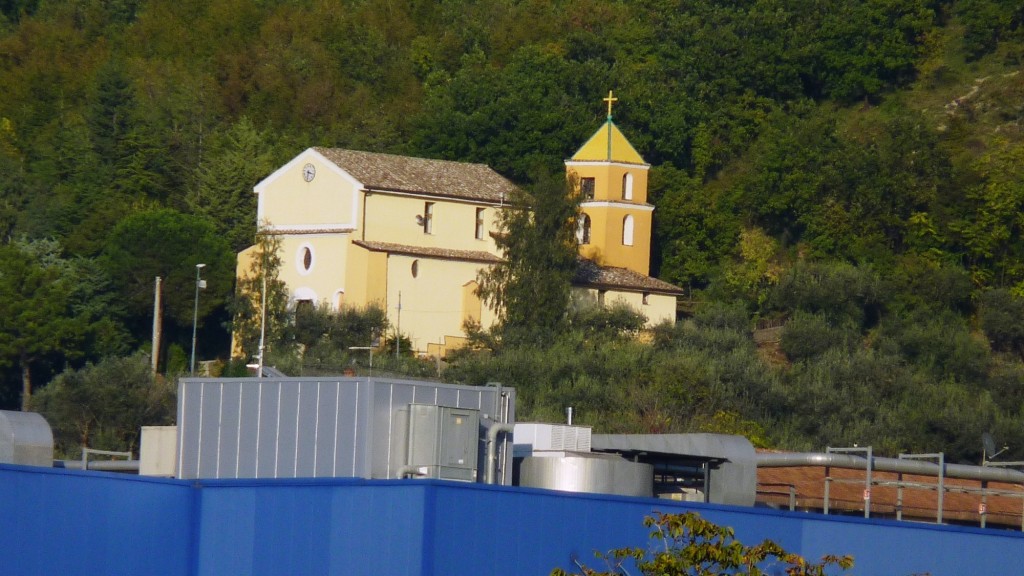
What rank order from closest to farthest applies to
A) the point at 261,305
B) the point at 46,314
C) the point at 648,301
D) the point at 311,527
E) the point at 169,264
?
the point at 311,527, the point at 261,305, the point at 46,314, the point at 648,301, the point at 169,264

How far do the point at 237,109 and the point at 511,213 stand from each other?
37.0 m

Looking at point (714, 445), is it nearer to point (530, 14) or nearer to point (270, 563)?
point (270, 563)

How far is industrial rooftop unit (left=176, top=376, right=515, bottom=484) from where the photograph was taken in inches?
982

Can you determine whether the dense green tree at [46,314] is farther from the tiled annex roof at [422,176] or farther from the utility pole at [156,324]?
the tiled annex roof at [422,176]

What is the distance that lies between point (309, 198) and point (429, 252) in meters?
5.00

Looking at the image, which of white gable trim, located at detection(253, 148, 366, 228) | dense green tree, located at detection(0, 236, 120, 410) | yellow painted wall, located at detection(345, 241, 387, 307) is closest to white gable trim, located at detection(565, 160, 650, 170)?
white gable trim, located at detection(253, 148, 366, 228)

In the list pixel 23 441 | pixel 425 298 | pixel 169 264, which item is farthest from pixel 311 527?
pixel 169 264

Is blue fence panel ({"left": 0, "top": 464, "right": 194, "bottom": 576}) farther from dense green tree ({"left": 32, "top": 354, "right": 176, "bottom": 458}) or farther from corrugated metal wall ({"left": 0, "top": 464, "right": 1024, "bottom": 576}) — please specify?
dense green tree ({"left": 32, "top": 354, "right": 176, "bottom": 458})

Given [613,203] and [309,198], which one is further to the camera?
[613,203]

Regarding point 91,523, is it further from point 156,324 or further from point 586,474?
point 156,324

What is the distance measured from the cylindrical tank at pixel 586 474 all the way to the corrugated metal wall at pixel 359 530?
149 cm

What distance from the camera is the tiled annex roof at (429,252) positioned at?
245 ft

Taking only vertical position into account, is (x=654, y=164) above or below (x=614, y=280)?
above

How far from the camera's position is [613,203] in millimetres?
83688
